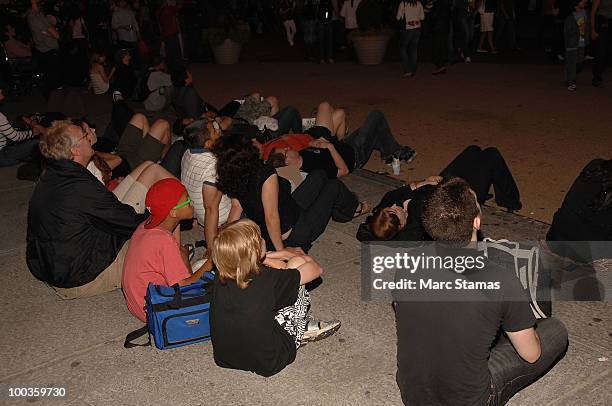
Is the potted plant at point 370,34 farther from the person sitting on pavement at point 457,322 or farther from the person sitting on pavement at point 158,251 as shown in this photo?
the person sitting on pavement at point 457,322

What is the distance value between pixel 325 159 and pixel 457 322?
4271 mm

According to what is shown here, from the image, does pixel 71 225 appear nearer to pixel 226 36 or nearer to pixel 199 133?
pixel 199 133

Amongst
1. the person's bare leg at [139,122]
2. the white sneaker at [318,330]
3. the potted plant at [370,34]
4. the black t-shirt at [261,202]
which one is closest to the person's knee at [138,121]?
the person's bare leg at [139,122]

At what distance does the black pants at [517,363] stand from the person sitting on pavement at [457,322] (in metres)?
0.04

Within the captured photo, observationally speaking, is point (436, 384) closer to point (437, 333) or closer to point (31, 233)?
point (437, 333)

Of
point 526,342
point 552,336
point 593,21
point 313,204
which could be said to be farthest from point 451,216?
point 593,21

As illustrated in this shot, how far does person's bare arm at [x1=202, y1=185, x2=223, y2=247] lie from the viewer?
5379 millimetres

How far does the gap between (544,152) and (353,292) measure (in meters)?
4.46

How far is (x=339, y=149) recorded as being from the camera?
7473 millimetres

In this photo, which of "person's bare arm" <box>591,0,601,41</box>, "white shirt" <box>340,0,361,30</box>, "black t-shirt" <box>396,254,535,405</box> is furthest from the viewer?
"white shirt" <box>340,0,361,30</box>

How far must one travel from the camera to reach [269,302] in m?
3.77

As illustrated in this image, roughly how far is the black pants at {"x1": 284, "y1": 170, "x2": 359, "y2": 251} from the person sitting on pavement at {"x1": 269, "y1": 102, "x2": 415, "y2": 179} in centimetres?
54

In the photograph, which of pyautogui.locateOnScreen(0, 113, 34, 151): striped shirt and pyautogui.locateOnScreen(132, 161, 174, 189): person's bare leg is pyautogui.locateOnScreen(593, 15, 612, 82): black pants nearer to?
pyautogui.locateOnScreen(132, 161, 174, 189): person's bare leg

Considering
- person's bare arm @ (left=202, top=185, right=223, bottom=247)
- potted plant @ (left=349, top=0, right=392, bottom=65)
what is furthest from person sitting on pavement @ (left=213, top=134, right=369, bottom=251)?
potted plant @ (left=349, top=0, right=392, bottom=65)
